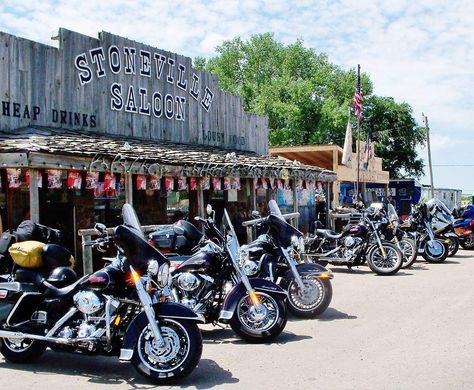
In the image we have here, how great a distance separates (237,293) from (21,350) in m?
2.27

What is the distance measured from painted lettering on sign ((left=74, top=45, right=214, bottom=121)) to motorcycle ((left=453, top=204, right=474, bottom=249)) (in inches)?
319

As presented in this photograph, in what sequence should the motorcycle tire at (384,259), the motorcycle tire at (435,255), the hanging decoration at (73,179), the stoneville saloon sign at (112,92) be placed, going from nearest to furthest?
the hanging decoration at (73,179) → the stoneville saloon sign at (112,92) → the motorcycle tire at (384,259) → the motorcycle tire at (435,255)

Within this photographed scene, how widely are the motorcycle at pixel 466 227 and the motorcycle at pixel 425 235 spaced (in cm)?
321

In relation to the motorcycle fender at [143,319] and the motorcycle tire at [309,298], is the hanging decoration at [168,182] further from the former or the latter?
the motorcycle fender at [143,319]

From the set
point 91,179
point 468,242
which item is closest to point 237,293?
point 91,179

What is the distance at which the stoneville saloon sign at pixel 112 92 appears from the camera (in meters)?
11.6

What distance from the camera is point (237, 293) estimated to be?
693cm

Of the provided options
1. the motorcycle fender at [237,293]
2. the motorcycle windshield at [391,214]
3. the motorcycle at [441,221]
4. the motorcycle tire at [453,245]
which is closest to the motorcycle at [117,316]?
the motorcycle fender at [237,293]

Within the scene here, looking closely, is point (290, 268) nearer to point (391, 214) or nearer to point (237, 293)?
point (237, 293)

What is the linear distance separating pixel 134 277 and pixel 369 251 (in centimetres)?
813

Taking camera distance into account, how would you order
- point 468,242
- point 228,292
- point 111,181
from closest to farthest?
point 228,292
point 111,181
point 468,242

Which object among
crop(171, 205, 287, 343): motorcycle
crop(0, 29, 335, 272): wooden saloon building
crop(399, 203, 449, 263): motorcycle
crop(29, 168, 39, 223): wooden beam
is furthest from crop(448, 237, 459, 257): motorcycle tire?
crop(29, 168, 39, 223): wooden beam

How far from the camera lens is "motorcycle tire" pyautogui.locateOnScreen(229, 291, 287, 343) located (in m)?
6.94

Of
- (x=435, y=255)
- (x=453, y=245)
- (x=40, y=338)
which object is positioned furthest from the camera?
(x=453, y=245)
